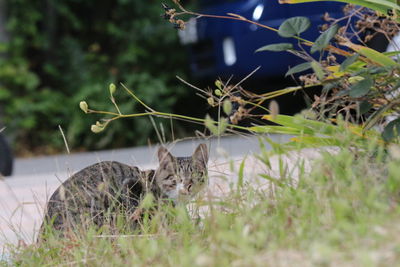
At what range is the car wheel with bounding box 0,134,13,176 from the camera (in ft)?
18.4

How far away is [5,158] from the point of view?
5.65 m

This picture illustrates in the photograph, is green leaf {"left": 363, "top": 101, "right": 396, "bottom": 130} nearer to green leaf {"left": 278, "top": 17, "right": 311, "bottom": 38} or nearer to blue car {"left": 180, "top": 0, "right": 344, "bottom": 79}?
green leaf {"left": 278, "top": 17, "right": 311, "bottom": 38}

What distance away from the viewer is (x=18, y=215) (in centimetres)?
435

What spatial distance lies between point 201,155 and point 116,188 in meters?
0.42

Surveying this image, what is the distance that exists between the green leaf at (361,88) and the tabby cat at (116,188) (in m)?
0.72

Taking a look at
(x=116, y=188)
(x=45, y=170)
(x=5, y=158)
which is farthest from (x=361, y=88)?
(x=45, y=170)

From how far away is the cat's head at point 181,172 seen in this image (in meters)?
2.93

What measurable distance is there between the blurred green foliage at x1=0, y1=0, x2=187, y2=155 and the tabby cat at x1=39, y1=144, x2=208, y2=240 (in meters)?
4.82

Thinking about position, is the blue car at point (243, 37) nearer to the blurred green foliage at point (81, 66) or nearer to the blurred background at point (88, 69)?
the blurred background at point (88, 69)

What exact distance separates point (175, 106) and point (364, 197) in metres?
6.97

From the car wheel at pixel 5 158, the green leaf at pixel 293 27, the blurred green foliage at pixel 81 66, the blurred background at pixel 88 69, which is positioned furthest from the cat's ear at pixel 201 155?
the blurred green foliage at pixel 81 66

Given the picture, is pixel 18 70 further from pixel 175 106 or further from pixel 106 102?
pixel 175 106

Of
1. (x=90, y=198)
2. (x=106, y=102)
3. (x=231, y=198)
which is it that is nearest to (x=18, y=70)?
(x=106, y=102)

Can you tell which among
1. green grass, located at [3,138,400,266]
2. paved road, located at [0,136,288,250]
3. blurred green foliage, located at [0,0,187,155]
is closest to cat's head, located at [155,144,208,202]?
green grass, located at [3,138,400,266]
